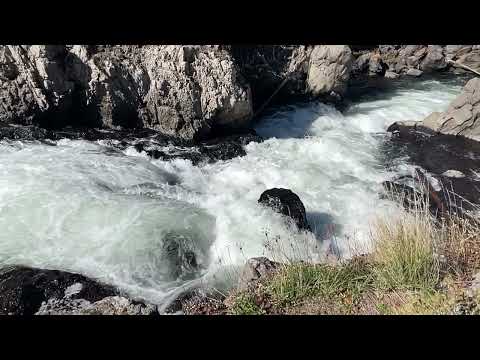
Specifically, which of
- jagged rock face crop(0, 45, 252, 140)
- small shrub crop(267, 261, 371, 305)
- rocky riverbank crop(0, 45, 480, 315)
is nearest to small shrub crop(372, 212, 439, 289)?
small shrub crop(267, 261, 371, 305)

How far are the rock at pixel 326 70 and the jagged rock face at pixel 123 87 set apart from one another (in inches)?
226

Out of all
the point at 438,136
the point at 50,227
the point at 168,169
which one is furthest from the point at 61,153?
the point at 438,136

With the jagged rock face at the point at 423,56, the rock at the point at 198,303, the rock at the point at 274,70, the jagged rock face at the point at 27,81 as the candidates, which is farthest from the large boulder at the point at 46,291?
the jagged rock face at the point at 423,56

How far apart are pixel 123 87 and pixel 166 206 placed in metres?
6.32

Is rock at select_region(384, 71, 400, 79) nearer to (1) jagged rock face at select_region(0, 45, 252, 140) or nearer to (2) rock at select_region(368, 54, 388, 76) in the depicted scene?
(2) rock at select_region(368, 54, 388, 76)

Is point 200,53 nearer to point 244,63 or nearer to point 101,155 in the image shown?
point 244,63

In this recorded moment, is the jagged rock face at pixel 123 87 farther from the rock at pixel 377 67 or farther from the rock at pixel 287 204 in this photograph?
the rock at pixel 377 67

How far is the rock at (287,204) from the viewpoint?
30.3 feet

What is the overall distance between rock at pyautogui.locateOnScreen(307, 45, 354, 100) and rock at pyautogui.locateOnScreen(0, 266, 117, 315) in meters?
14.6

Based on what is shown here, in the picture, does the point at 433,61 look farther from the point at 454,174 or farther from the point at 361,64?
the point at 454,174

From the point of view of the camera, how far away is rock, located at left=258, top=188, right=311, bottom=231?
364 inches

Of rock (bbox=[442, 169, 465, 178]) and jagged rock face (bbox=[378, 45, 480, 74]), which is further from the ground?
jagged rock face (bbox=[378, 45, 480, 74])

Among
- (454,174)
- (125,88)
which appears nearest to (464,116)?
(454,174)

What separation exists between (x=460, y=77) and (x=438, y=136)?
413 inches
